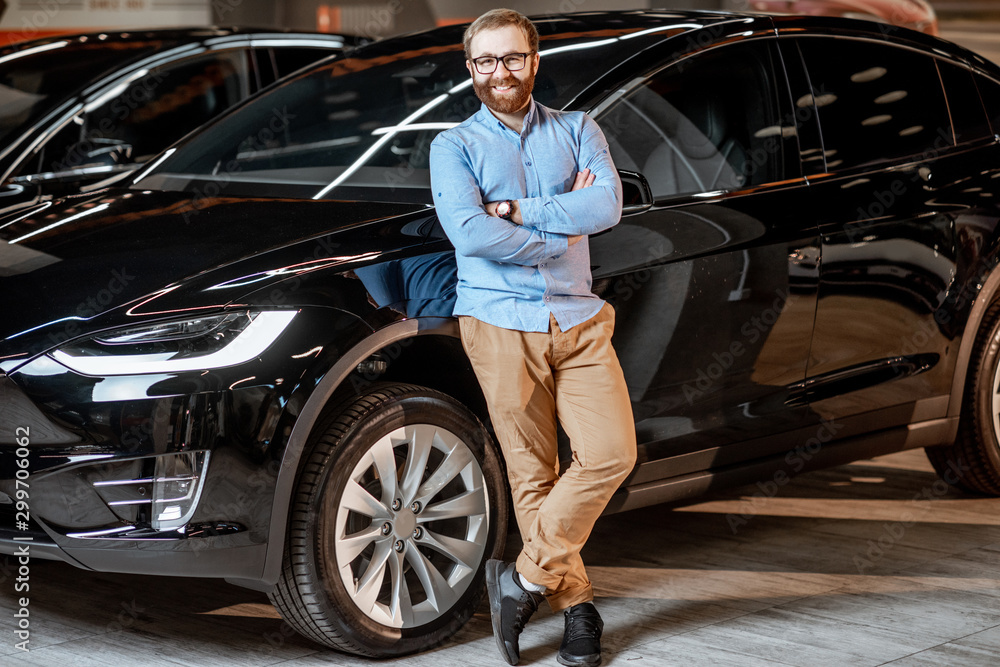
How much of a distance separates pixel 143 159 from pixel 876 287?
330cm

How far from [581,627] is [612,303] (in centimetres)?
82

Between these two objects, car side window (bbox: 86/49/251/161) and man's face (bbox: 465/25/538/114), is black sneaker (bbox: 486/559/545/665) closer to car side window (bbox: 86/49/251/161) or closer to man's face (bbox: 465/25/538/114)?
man's face (bbox: 465/25/538/114)

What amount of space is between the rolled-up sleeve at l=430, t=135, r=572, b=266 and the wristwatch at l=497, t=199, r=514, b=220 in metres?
0.04

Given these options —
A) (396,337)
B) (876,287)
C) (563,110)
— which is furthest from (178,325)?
(876,287)

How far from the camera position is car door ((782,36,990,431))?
376cm

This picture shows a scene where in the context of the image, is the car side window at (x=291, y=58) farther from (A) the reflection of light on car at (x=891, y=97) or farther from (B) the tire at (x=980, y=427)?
(B) the tire at (x=980, y=427)

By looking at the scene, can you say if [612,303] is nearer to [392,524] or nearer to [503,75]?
[503,75]

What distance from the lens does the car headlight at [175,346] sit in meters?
2.68

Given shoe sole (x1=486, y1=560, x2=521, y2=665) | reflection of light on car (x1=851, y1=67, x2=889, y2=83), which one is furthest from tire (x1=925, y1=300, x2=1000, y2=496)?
shoe sole (x1=486, y1=560, x2=521, y2=665)

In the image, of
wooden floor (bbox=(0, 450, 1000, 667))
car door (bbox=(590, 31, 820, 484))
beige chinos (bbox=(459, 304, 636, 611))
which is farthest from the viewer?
car door (bbox=(590, 31, 820, 484))

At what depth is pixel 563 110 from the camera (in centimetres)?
330

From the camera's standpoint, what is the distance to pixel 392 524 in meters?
3.02

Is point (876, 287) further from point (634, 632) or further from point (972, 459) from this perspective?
point (634, 632)

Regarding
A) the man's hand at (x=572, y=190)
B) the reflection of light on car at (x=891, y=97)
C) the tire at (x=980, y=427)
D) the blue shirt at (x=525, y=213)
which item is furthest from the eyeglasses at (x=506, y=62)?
the tire at (x=980, y=427)
